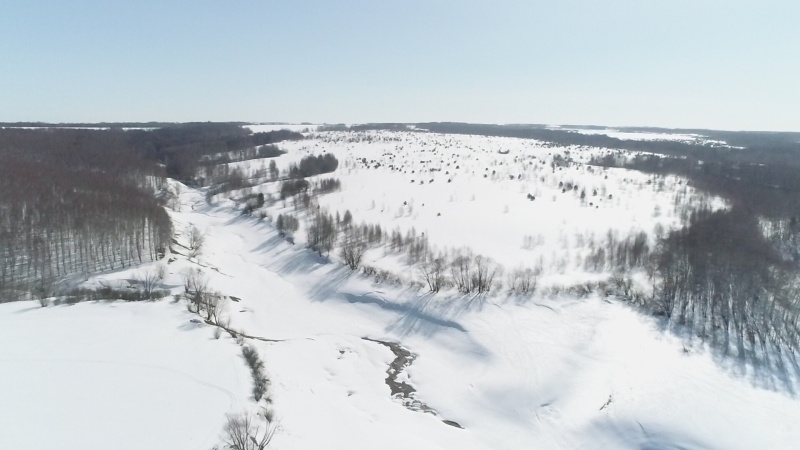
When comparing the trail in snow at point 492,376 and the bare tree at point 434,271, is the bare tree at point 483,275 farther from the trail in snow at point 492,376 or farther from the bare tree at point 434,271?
the bare tree at point 434,271

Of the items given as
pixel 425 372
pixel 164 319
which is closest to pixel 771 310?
pixel 425 372

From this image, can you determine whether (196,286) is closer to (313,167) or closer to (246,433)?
(246,433)

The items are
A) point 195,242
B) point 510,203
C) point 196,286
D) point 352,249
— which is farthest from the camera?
point 510,203

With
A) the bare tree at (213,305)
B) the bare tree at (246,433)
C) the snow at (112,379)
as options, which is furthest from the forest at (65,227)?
the bare tree at (246,433)

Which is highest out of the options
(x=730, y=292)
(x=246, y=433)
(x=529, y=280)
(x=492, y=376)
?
(x=730, y=292)

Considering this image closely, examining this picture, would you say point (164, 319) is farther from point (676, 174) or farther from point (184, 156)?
point (676, 174)

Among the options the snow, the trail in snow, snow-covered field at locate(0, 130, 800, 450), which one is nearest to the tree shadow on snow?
snow-covered field at locate(0, 130, 800, 450)

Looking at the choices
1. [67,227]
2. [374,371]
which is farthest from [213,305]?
[67,227]
